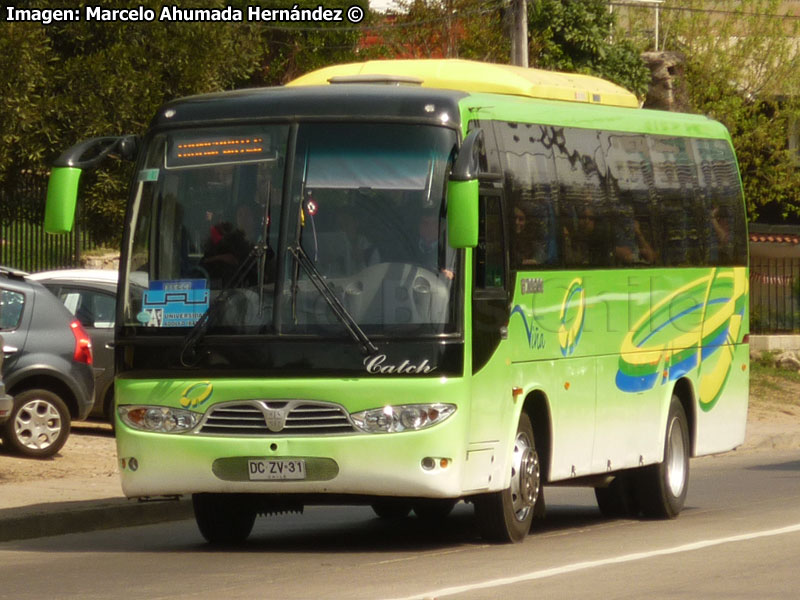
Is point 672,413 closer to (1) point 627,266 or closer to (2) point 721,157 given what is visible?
(1) point 627,266

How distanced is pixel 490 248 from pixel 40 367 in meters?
7.01

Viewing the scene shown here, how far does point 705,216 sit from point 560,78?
222 centimetres

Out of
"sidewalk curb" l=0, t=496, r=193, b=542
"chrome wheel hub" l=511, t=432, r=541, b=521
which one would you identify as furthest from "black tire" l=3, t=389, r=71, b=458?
"chrome wheel hub" l=511, t=432, r=541, b=521

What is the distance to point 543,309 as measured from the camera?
39.5ft

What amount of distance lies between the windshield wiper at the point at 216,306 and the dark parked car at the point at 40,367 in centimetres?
625

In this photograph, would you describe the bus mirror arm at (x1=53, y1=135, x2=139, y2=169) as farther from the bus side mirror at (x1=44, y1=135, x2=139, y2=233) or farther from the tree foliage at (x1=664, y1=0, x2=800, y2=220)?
the tree foliage at (x1=664, y1=0, x2=800, y2=220)

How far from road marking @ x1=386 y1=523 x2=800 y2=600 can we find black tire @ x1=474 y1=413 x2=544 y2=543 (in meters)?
0.89

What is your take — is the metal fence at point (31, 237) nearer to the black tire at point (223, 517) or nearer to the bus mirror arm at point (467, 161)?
the black tire at point (223, 517)

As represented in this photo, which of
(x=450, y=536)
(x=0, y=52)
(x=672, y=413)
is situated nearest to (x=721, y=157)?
(x=672, y=413)

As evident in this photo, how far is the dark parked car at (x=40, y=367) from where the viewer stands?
55.3ft

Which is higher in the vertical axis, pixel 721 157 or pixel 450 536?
pixel 721 157

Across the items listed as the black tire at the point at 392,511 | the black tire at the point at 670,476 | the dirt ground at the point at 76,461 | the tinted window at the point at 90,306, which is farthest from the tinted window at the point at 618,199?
the tinted window at the point at 90,306

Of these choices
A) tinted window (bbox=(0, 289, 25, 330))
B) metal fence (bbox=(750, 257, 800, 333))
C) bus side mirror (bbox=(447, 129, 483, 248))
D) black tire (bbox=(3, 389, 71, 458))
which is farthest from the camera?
metal fence (bbox=(750, 257, 800, 333))

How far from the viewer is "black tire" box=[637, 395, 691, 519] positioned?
14047 mm
